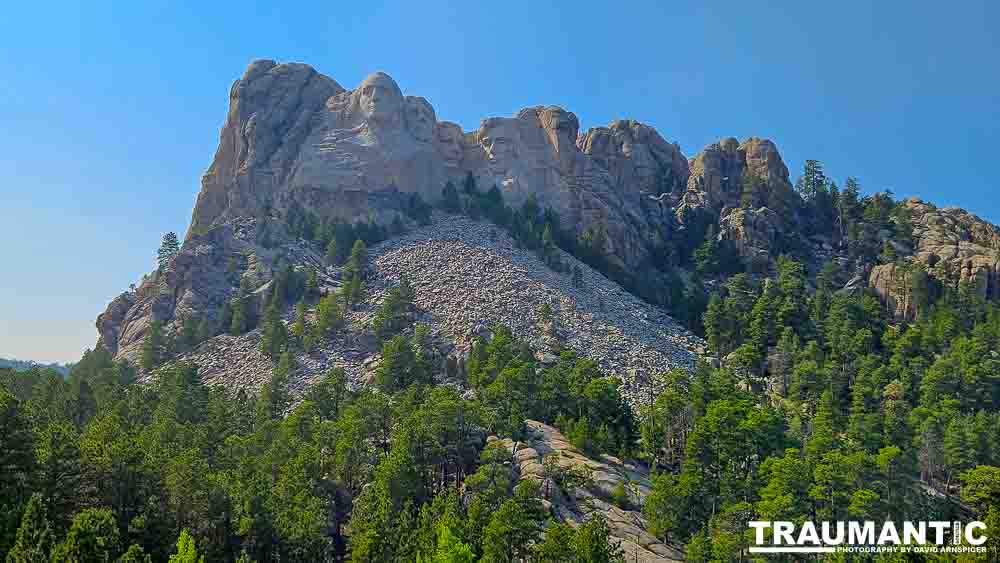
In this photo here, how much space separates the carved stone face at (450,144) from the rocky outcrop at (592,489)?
3022 inches

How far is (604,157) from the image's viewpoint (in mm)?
135375

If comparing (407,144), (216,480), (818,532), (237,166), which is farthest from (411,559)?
(237,166)

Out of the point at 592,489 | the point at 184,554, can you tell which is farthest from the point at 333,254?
the point at 184,554

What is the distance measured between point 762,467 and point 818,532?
602 cm

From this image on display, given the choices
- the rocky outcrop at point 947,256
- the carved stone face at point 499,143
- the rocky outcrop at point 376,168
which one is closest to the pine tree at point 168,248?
the rocky outcrop at point 376,168

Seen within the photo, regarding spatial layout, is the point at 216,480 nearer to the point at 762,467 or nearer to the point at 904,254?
the point at 762,467

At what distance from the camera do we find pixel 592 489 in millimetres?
50281

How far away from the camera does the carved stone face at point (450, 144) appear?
127562 millimetres

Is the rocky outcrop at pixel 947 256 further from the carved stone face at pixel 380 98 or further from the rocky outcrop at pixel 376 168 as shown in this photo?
the carved stone face at pixel 380 98

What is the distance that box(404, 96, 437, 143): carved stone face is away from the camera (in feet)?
406

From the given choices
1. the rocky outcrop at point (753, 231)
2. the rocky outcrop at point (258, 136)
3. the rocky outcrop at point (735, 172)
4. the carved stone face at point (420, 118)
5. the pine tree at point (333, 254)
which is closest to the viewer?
the pine tree at point (333, 254)

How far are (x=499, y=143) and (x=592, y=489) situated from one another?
85438mm

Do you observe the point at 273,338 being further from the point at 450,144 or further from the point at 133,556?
the point at 450,144

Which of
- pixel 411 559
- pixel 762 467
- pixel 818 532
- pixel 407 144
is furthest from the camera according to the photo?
pixel 407 144
